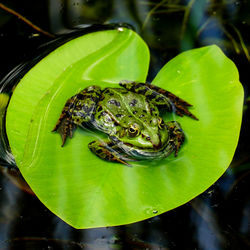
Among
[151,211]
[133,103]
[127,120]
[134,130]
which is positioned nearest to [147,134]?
[134,130]

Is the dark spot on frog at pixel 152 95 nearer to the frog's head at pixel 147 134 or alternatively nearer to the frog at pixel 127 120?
the frog at pixel 127 120

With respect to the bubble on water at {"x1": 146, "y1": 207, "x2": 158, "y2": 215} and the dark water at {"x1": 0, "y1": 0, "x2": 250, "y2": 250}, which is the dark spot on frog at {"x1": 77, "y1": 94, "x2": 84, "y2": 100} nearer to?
the dark water at {"x1": 0, "y1": 0, "x2": 250, "y2": 250}

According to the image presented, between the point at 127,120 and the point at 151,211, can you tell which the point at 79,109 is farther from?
the point at 151,211

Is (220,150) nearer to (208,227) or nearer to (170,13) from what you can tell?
(208,227)

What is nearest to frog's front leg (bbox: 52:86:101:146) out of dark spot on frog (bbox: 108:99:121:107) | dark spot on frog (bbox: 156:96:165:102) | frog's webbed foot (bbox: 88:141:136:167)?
dark spot on frog (bbox: 108:99:121:107)

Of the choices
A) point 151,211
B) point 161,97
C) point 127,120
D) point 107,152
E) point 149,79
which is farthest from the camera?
point 149,79

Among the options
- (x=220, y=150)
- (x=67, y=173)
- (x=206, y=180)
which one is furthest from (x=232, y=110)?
(x=67, y=173)
